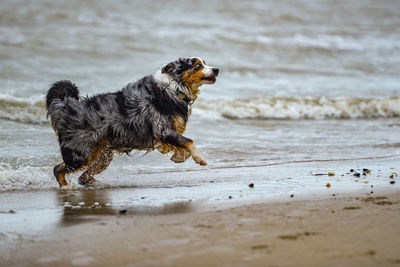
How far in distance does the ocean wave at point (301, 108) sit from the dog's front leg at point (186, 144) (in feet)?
17.2

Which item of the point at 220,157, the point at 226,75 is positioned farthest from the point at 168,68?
the point at 226,75

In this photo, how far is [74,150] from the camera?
6.33 m

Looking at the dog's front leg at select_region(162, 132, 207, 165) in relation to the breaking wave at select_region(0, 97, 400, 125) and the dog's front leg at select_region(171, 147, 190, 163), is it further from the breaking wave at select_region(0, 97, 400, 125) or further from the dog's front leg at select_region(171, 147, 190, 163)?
the breaking wave at select_region(0, 97, 400, 125)

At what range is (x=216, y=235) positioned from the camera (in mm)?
4199

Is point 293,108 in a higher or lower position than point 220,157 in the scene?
higher

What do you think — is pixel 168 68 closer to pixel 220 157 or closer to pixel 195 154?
pixel 195 154

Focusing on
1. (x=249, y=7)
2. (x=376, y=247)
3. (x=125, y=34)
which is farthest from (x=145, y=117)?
(x=249, y=7)

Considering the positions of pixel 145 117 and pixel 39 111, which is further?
pixel 39 111

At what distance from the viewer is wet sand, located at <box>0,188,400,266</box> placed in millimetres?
3770

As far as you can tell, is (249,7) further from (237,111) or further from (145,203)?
(145,203)

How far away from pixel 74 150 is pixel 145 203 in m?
1.34

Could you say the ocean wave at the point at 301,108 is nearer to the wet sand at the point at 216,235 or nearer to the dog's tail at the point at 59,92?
the dog's tail at the point at 59,92

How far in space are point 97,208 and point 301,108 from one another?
26.2 feet

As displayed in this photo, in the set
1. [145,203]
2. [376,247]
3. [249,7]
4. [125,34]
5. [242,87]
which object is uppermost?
[249,7]
